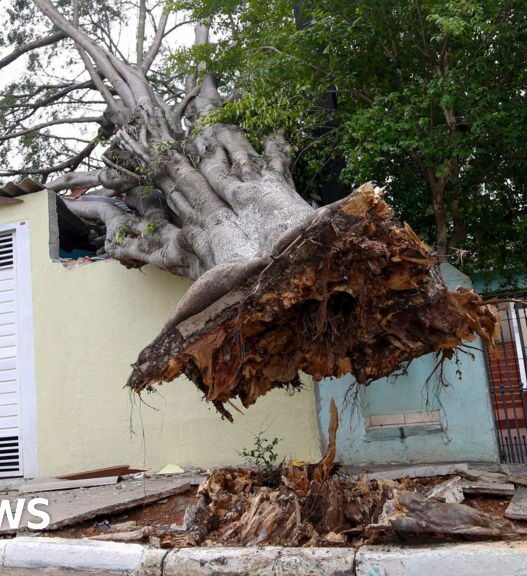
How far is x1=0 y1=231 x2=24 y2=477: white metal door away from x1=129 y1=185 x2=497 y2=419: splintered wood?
550 centimetres

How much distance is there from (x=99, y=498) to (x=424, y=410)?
3.68 metres

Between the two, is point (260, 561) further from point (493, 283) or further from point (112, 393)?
point (493, 283)

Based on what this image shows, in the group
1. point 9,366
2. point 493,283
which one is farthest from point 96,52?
point 493,283

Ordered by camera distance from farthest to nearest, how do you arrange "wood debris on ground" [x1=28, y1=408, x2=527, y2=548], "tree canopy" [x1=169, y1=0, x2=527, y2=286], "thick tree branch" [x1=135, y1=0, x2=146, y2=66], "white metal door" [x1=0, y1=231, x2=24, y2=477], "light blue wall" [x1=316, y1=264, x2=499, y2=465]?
"thick tree branch" [x1=135, y1=0, x2=146, y2=66]
"white metal door" [x1=0, y1=231, x2=24, y2=477]
"light blue wall" [x1=316, y1=264, x2=499, y2=465]
"tree canopy" [x1=169, y1=0, x2=527, y2=286]
"wood debris on ground" [x1=28, y1=408, x2=527, y2=548]

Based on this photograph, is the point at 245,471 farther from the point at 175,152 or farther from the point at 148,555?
the point at 175,152

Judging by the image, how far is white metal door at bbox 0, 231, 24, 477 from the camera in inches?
373

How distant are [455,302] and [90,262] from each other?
20.3 ft

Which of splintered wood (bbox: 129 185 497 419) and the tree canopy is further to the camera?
the tree canopy

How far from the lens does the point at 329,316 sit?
15.6 ft

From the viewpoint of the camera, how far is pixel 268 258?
4.44 metres

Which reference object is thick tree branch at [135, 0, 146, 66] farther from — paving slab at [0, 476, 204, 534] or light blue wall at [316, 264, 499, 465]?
paving slab at [0, 476, 204, 534]

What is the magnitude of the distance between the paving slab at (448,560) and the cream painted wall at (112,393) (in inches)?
157

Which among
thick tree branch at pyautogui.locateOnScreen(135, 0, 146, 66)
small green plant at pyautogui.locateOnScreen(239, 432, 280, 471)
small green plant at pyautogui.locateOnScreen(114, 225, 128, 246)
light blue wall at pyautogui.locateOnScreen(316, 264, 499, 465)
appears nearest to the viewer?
small green plant at pyautogui.locateOnScreen(239, 432, 280, 471)

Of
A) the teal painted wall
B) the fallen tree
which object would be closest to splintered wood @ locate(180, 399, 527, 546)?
the fallen tree
